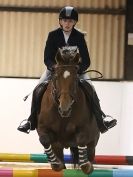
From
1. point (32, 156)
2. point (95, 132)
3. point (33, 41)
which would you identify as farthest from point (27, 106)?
point (95, 132)

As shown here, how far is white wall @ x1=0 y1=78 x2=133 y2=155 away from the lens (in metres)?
8.38

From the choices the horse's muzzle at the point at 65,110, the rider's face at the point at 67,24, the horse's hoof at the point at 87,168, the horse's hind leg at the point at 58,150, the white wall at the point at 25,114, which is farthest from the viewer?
the white wall at the point at 25,114

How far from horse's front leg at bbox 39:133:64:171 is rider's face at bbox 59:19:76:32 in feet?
2.80

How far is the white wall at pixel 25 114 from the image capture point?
8.38m

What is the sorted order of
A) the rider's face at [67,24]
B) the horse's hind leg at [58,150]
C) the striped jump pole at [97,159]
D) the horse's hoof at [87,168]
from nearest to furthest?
the horse's hoof at [87,168] → the horse's hind leg at [58,150] → the rider's face at [67,24] → the striped jump pole at [97,159]

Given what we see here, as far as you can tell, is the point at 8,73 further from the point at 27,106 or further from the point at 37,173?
the point at 37,173

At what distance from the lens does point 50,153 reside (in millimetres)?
3383

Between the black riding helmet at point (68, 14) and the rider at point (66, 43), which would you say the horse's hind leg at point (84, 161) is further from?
the black riding helmet at point (68, 14)

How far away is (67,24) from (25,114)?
195 inches

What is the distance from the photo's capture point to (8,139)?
27.5 feet

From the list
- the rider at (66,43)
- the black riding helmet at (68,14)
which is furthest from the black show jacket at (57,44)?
the black riding helmet at (68,14)

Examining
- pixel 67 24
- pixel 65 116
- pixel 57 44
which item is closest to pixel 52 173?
pixel 65 116

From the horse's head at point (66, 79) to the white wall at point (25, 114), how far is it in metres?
5.11

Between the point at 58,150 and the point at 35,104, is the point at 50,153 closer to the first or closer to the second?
the point at 58,150
